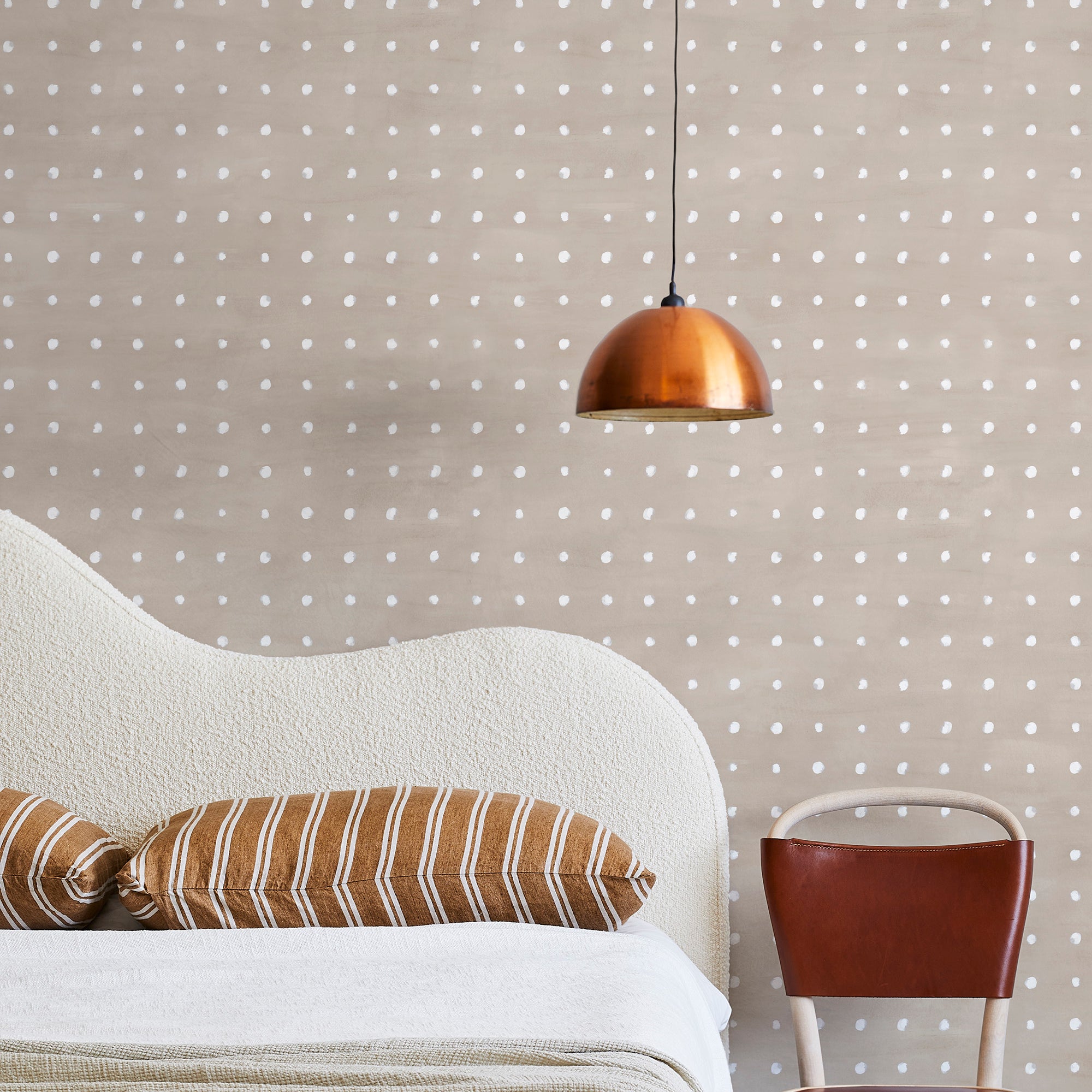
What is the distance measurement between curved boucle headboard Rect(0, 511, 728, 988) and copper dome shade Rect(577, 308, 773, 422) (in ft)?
2.17

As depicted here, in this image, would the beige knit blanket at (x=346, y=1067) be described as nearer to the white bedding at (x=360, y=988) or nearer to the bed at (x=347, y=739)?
the white bedding at (x=360, y=988)

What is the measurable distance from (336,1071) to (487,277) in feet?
4.97

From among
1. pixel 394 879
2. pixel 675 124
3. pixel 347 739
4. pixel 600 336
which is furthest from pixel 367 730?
pixel 675 124

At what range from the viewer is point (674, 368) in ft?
5.08

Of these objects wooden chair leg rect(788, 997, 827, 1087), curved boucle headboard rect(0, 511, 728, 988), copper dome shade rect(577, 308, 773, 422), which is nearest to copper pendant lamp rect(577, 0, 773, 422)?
copper dome shade rect(577, 308, 773, 422)

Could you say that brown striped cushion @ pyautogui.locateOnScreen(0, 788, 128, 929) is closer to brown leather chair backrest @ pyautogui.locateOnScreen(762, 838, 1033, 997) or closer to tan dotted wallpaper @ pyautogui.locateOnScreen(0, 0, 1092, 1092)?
tan dotted wallpaper @ pyautogui.locateOnScreen(0, 0, 1092, 1092)

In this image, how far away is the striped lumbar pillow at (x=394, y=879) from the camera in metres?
1.72

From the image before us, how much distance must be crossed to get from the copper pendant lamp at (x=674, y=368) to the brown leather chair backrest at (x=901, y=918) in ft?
2.65

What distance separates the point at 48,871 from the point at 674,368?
4.19ft

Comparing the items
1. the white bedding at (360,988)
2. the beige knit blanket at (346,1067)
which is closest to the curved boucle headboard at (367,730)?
the white bedding at (360,988)

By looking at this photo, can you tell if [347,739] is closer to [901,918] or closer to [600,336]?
[600,336]

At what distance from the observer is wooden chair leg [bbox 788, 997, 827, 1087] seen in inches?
72.7

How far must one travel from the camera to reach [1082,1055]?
2053mm

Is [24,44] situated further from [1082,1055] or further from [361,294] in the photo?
[1082,1055]
